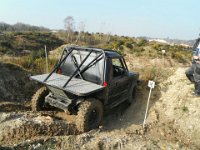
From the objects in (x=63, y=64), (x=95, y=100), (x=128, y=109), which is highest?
(x=63, y=64)

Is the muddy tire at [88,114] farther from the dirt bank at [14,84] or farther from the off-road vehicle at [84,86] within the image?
the dirt bank at [14,84]

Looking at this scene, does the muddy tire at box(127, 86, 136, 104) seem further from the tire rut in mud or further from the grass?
the tire rut in mud

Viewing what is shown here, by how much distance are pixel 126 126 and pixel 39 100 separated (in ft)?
8.93

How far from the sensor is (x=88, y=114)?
6.25 m

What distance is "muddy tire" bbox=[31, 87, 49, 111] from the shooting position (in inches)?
286

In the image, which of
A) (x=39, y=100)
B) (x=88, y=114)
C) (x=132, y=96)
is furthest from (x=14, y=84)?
(x=132, y=96)

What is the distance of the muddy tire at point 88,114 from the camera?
6180mm

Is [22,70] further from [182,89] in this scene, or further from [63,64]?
[182,89]

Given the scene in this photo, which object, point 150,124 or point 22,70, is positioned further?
point 22,70

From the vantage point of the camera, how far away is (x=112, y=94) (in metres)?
7.30

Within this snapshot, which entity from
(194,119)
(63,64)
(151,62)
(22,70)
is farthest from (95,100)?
(151,62)

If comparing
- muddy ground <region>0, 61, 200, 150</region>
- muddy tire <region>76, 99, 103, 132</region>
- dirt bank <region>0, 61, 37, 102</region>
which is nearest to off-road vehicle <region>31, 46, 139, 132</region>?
muddy tire <region>76, 99, 103, 132</region>

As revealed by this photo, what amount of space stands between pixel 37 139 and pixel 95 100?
6.29 feet

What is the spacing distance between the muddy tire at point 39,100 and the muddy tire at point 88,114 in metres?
1.57
